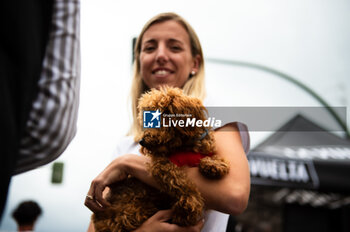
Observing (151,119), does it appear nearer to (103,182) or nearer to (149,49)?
(103,182)

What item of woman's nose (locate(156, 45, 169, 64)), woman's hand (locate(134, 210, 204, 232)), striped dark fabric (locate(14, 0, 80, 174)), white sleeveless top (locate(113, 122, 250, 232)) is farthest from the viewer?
woman's nose (locate(156, 45, 169, 64))

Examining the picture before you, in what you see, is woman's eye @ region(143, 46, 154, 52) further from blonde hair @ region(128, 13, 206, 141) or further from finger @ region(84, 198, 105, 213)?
finger @ region(84, 198, 105, 213)

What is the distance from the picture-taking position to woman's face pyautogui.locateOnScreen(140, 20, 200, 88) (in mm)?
865

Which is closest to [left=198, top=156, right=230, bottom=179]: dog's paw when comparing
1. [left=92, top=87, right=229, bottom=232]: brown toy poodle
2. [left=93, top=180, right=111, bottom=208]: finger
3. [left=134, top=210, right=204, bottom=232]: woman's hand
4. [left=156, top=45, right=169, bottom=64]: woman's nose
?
[left=92, top=87, right=229, bottom=232]: brown toy poodle

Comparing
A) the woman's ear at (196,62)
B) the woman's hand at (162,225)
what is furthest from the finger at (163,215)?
the woman's ear at (196,62)

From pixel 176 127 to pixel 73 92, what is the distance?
0.83 feet

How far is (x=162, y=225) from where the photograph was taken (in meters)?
0.58

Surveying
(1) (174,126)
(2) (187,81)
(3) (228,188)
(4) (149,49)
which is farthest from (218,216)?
(4) (149,49)

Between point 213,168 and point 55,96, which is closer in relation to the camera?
point 55,96

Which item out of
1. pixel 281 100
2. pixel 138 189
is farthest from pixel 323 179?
pixel 138 189

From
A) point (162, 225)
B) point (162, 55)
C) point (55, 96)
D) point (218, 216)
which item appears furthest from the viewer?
point (162, 55)

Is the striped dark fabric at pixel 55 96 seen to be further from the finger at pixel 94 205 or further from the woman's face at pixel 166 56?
the woman's face at pixel 166 56

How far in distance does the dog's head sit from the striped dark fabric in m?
0.19

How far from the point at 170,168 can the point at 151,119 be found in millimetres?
131
